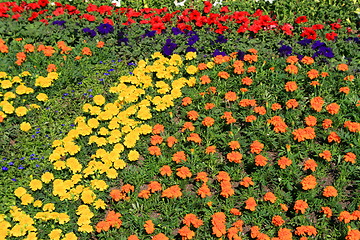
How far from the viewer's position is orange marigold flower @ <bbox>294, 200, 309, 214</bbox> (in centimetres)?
476

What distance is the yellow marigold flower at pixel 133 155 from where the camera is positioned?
5.46 metres

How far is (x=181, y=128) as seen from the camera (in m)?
6.06

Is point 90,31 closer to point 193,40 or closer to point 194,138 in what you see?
point 193,40

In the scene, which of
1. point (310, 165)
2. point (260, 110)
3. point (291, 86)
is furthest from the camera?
point (291, 86)

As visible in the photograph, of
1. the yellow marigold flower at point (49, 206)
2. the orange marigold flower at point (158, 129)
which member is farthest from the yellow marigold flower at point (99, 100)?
the yellow marigold flower at point (49, 206)

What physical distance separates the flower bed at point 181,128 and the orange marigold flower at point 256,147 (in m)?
0.03

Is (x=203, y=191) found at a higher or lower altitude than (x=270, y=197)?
higher

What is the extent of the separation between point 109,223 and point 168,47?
11.1ft

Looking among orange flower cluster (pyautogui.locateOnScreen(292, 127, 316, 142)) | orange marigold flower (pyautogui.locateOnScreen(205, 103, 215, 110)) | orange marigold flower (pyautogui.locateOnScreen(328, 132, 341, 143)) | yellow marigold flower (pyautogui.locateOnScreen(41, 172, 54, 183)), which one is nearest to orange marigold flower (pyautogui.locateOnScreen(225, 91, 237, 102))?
orange marigold flower (pyautogui.locateOnScreen(205, 103, 215, 110))

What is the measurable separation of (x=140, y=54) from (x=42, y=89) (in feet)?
5.37

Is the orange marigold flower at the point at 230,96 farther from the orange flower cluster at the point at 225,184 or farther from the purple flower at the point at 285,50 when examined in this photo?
the purple flower at the point at 285,50

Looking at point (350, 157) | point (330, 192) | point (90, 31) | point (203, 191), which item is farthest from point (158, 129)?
point (90, 31)

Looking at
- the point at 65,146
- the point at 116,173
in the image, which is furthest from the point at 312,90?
the point at 65,146

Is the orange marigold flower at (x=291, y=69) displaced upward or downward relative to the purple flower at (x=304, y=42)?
downward
